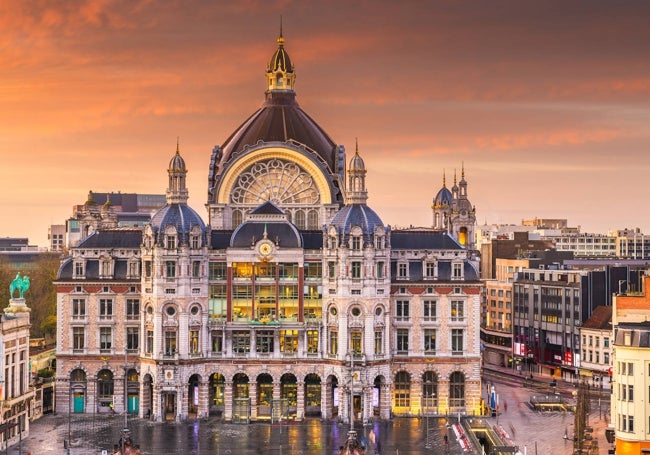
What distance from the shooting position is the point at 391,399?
548ft

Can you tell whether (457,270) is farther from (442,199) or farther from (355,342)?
(442,199)

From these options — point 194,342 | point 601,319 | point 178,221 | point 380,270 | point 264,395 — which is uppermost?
point 178,221

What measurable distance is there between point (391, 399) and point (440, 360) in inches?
301

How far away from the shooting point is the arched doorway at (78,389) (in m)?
169

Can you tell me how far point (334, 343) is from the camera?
164750 mm

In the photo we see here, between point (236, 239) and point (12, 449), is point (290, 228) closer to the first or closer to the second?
point (236, 239)

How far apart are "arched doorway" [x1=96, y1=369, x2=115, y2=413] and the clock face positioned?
24.1 metres

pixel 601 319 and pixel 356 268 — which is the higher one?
pixel 356 268

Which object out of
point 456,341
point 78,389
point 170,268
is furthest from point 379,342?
point 78,389

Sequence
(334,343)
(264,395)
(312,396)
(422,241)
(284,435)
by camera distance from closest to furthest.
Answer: (284,435)
(334,343)
(264,395)
(312,396)
(422,241)

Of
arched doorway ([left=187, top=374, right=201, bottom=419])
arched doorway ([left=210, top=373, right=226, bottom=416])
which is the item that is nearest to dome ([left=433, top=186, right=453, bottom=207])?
arched doorway ([left=210, top=373, right=226, bottom=416])

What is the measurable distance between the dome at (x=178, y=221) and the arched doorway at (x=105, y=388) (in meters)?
18.5

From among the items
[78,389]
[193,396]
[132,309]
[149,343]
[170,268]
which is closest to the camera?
[170,268]

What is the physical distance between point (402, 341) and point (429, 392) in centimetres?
703
